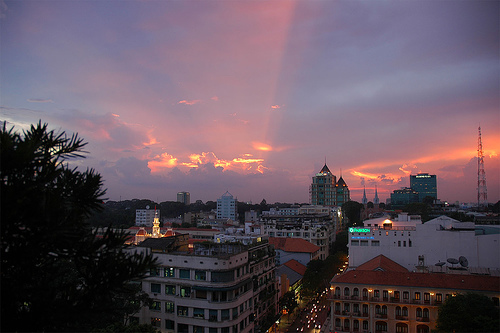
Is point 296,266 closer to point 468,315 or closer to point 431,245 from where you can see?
point 431,245

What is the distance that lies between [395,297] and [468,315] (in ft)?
23.1

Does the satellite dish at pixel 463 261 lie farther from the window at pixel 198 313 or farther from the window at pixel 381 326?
the window at pixel 198 313

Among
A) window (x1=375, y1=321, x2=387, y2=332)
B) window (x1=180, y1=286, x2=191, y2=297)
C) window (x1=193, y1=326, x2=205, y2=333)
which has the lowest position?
window (x1=375, y1=321, x2=387, y2=332)

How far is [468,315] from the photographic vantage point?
75.9ft

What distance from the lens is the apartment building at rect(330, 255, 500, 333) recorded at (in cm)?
2823

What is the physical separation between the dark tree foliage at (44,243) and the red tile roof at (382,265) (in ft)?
105

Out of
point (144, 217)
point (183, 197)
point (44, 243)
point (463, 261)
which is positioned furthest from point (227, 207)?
point (44, 243)

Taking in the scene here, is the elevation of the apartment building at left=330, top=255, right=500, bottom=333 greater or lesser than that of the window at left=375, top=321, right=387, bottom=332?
greater

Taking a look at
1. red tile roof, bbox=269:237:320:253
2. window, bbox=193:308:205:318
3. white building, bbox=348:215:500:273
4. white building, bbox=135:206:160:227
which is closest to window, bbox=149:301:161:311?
window, bbox=193:308:205:318

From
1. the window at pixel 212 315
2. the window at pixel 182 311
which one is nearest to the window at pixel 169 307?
the window at pixel 182 311

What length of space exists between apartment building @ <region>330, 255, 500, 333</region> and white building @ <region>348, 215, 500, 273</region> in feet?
23.2

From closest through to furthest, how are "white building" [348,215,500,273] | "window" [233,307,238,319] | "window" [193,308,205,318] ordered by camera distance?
"window" [193,308,205,318] → "window" [233,307,238,319] → "white building" [348,215,500,273]

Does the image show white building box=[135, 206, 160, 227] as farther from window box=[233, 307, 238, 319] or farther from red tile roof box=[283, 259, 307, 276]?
window box=[233, 307, 238, 319]

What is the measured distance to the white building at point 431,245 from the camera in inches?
1491
